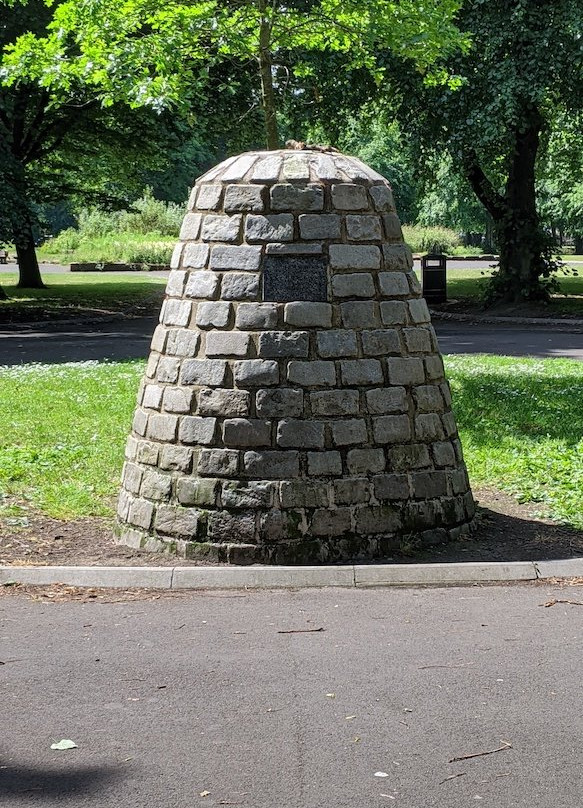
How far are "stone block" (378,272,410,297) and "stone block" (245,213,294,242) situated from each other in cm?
62

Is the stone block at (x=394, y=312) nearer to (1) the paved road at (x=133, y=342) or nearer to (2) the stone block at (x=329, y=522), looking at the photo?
(2) the stone block at (x=329, y=522)

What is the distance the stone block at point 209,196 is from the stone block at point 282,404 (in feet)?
3.97

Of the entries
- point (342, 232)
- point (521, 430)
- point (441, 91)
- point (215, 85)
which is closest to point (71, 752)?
point (342, 232)

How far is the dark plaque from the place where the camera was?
6.72m

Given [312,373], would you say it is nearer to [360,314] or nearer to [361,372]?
[361,372]

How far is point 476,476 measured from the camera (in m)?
8.88

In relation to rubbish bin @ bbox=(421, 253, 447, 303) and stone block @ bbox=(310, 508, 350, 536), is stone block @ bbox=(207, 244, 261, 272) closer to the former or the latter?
stone block @ bbox=(310, 508, 350, 536)

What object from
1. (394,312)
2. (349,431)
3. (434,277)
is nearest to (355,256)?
(394,312)

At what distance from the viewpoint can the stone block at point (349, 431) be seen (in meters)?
6.70

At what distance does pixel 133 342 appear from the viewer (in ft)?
67.5

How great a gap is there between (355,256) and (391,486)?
1397 mm

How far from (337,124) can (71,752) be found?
85.4 feet

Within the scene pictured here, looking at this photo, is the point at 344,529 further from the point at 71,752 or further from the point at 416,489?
the point at 71,752

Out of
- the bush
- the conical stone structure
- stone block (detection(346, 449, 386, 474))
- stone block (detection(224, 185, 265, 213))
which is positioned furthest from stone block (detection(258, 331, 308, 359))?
the bush
